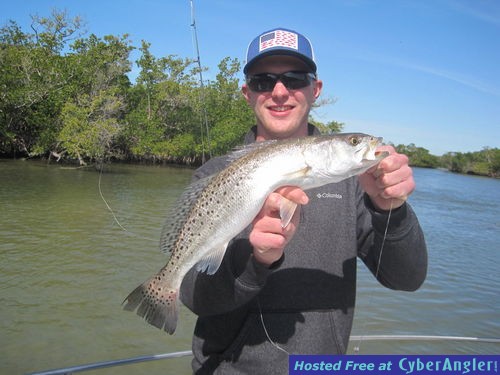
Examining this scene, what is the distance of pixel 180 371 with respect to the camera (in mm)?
6160

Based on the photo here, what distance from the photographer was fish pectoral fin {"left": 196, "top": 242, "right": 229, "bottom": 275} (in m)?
2.44

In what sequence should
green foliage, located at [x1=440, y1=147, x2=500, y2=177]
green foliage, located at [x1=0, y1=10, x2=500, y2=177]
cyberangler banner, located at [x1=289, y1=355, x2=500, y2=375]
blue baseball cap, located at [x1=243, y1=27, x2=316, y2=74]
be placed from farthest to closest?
1. green foliage, located at [x1=440, y1=147, x2=500, y2=177]
2. green foliage, located at [x1=0, y1=10, x2=500, y2=177]
3. blue baseball cap, located at [x1=243, y1=27, x2=316, y2=74]
4. cyberangler banner, located at [x1=289, y1=355, x2=500, y2=375]

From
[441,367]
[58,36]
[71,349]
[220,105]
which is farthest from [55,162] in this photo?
[441,367]

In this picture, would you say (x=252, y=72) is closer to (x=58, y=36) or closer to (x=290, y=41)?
(x=290, y=41)

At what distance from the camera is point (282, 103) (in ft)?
9.94

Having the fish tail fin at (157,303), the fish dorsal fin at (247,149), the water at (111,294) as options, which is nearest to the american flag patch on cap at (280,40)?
the fish dorsal fin at (247,149)

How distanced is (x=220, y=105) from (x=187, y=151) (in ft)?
27.9

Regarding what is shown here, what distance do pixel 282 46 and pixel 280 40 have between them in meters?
0.07

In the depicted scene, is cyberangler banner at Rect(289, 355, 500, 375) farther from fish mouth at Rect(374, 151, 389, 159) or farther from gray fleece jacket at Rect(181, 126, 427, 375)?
fish mouth at Rect(374, 151, 389, 159)

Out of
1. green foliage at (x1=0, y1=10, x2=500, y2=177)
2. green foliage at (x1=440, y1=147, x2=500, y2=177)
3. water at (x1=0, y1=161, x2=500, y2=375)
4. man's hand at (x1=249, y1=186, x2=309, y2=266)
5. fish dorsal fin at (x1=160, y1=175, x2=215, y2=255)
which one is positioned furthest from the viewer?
green foliage at (x1=440, y1=147, x2=500, y2=177)

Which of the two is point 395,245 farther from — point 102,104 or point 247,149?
point 102,104

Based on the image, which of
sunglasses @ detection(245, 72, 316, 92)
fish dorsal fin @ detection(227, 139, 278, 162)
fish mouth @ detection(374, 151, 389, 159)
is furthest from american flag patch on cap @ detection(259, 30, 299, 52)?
fish mouth @ detection(374, 151, 389, 159)

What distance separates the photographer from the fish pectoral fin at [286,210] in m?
2.21

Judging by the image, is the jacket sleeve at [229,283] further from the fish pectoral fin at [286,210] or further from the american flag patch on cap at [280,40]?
the american flag patch on cap at [280,40]
